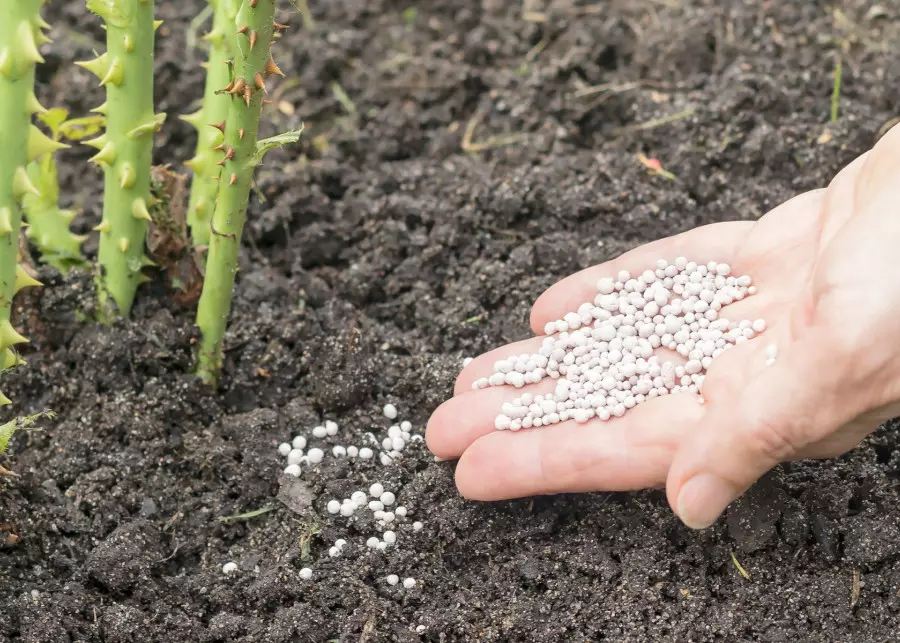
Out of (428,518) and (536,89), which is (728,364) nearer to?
(428,518)

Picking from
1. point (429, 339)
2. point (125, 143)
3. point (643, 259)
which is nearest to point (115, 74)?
point (125, 143)

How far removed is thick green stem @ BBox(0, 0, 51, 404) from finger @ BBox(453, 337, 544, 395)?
86 cm

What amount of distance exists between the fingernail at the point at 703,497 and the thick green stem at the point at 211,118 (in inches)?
40.5

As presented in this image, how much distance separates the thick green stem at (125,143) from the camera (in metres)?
1.78

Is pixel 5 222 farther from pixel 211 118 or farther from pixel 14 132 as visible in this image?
pixel 211 118

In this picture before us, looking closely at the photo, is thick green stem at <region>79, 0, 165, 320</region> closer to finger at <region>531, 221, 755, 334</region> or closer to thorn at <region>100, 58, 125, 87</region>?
thorn at <region>100, 58, 125, 87</region>

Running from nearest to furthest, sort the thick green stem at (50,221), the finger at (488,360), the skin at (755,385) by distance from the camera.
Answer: the skin at (755,385) < the finger at (488,360) < the thick green stem at (50,221)

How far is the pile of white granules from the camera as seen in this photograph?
1.80 meters

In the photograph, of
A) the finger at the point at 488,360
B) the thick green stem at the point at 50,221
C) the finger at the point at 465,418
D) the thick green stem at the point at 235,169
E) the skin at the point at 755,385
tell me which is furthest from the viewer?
the thick green stem at the point at 50,221

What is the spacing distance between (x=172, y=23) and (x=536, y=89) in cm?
120

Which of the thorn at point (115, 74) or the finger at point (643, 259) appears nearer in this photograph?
the thorn at point (115, 74)

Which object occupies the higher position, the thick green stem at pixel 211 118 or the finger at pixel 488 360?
the thick green stem at pixel 211 118

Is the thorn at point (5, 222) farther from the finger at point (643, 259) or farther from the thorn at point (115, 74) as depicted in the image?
the finger at point (643, 259)

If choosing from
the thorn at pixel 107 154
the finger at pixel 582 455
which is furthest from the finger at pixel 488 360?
the thorn at pixel 107 154
